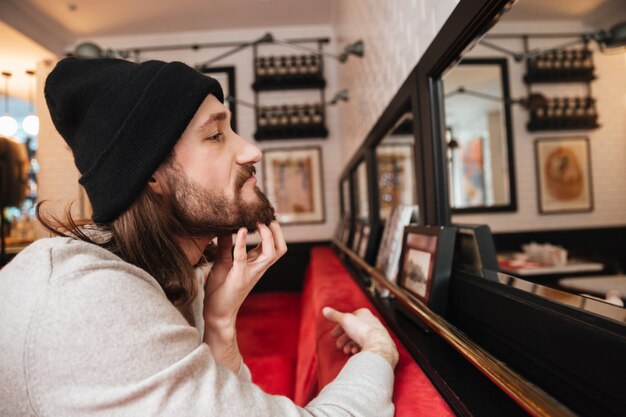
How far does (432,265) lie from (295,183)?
3680 millimetres

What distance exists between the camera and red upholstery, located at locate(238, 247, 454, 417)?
0.72m

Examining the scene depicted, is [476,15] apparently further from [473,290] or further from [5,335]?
[5,335]

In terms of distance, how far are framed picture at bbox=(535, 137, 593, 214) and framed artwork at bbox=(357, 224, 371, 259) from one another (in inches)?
34.3

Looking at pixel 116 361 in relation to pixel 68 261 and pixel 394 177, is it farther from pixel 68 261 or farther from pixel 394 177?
pixel 394 177

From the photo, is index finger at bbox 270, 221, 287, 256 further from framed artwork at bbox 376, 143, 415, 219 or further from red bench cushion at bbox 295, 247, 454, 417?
framed artwork at bbox 376, 143, 415, 219

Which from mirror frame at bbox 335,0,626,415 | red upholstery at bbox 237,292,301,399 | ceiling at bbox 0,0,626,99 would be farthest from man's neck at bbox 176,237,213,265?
ceiling at bbox 0,0,626,99

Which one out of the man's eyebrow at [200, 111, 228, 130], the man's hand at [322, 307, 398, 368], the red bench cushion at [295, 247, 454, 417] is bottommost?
the red bench cushion at [295, 247, 454, 417]

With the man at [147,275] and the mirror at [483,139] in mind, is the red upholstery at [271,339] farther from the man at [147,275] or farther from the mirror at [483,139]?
the mirror at [483,139]

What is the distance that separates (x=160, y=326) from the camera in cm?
56

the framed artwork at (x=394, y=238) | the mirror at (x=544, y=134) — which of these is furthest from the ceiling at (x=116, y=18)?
the framed artwork at (x=394, y=238)

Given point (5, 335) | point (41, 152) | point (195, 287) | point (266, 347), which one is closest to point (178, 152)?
point (195, 287)

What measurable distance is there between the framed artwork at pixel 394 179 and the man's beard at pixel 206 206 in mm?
1821

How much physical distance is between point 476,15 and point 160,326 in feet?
2.82

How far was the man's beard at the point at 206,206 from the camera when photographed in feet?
2.86
